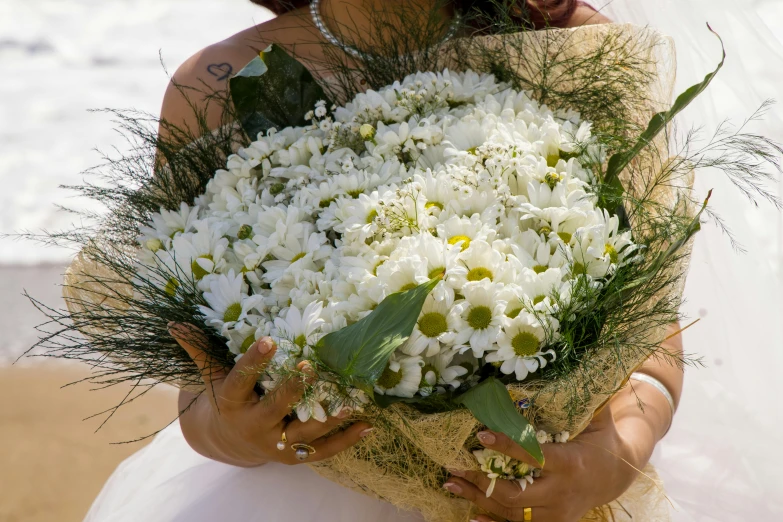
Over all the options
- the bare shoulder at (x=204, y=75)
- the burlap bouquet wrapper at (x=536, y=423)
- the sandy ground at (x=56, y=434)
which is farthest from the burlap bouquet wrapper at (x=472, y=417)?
the sandy ground at (x=56, y=434)

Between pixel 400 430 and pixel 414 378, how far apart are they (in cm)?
10

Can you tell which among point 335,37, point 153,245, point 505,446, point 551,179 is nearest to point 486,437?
point 505,446

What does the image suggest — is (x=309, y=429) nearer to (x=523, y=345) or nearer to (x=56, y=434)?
(x=523, y=345)

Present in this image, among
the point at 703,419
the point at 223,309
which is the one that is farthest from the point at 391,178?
the point at 703,419

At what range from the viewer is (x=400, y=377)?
61 cm

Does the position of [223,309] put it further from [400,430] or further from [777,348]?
[777,348]

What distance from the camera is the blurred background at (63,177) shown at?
1939mm

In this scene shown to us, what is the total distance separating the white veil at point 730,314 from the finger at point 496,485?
460mm

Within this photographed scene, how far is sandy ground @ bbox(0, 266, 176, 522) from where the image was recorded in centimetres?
192

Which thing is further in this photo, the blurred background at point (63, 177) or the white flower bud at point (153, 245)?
the blurred background at point (63, 177)

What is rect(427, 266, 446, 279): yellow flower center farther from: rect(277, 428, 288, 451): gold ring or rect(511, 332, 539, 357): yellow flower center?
rect(277, 428, 288, 451): gold ring

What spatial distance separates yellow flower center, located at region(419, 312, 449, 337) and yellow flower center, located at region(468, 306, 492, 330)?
2 centimetres

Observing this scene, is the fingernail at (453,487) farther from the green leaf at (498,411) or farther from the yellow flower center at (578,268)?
the yellow flower center at (578,268)

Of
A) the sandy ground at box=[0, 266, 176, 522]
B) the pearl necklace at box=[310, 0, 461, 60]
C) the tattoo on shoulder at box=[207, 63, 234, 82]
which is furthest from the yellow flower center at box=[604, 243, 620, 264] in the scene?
the sandy ground at box=[0, 266, 176, 522]
